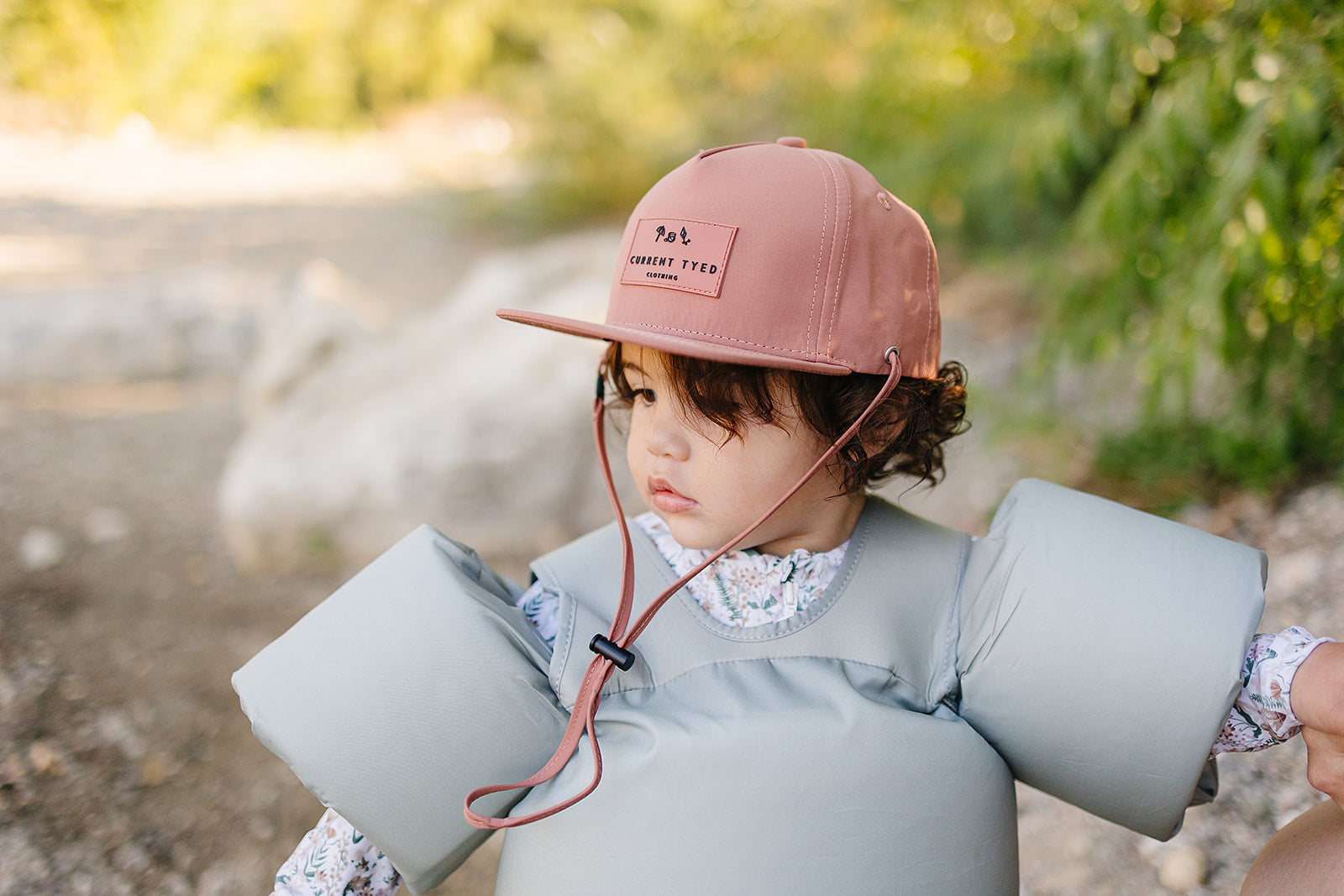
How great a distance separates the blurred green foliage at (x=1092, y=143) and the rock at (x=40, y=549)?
2.96m

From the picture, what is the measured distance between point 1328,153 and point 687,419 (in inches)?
58.4

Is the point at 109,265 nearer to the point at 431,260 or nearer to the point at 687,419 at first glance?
the point at 431,260

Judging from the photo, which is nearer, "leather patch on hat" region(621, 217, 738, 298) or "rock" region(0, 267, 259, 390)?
"leather patch on hat" region(621, 217, 738, 298)

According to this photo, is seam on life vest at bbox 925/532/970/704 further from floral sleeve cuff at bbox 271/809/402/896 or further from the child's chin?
floral sleeve cuff at bbox 271/809/402/896

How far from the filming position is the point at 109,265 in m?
6.12

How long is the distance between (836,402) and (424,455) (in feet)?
6.61

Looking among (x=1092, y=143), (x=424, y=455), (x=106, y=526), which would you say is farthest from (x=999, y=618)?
(x=106, y=526)

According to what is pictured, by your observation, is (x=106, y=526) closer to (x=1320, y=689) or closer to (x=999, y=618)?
(x=999, y=618)

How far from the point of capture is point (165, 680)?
234 centimetres

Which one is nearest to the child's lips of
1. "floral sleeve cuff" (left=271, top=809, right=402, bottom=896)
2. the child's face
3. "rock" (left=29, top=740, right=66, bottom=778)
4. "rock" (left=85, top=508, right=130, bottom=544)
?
the child's face

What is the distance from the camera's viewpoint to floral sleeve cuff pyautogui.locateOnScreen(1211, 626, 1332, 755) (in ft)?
3.68

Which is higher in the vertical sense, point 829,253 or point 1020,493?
point 829,253

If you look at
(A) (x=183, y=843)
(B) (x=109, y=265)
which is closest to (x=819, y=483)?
(A) (x=183, y=843)

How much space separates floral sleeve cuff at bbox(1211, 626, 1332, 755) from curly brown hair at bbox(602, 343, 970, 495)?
0.50 m
